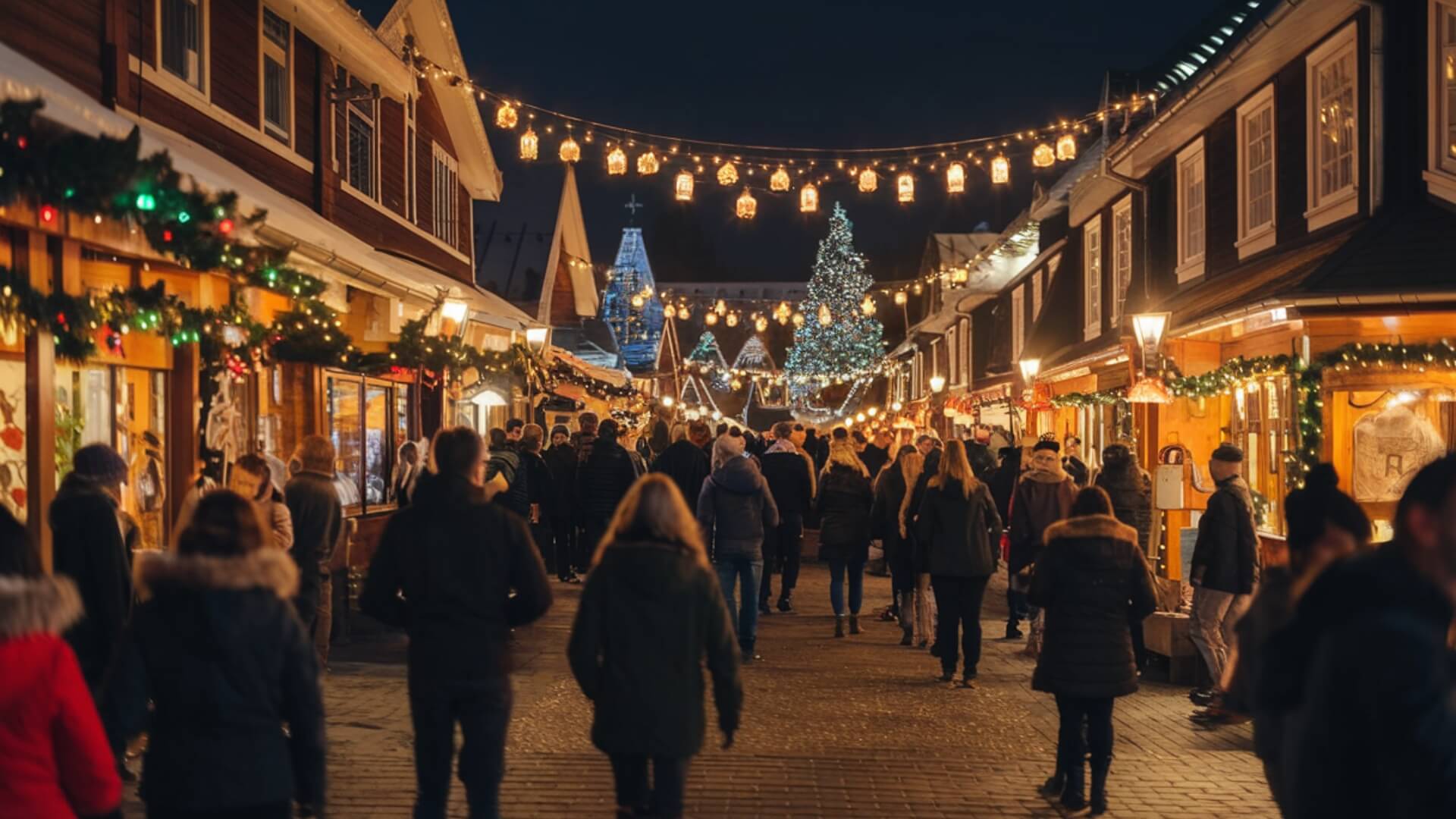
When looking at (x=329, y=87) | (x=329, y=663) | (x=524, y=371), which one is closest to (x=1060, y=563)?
(x=329, y=663)

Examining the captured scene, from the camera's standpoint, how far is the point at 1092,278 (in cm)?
2434

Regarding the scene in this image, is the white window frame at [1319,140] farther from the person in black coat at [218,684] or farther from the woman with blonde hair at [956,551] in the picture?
the person in black coat at [218,684]

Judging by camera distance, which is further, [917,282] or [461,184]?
[917,282]

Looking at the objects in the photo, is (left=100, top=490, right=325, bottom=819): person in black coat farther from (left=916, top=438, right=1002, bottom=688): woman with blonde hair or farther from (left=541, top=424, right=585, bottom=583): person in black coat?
(left=541, top=424, right=585, bottom=583): person in black coat

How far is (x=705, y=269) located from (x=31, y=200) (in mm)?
104153

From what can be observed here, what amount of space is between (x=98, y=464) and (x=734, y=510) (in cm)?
591

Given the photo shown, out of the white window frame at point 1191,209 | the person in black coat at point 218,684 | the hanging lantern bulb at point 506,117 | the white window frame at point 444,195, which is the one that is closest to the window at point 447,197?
the white window frame at point 444,195

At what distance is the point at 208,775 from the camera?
164 inches

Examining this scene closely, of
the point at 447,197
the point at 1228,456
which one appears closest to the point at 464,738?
the point at 1228,456

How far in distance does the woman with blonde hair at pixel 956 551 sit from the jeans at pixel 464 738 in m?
5.78

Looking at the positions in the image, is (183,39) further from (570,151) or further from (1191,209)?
(1191,209)

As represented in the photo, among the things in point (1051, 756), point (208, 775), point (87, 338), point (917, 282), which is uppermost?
point (917, 282)

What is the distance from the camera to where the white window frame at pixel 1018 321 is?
31750 mm

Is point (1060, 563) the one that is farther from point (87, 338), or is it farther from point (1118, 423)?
point (1118, 423)
